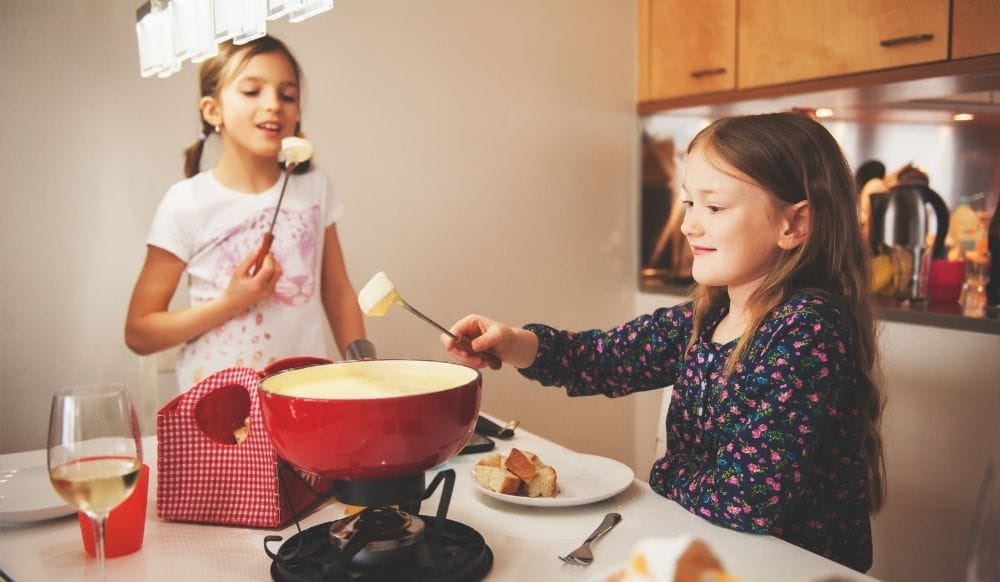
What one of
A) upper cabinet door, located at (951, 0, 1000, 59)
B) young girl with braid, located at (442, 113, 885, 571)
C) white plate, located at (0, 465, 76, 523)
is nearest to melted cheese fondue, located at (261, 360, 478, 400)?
young girl with braid, located at (442, 113, 885, 571)

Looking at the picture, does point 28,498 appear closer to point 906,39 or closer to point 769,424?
point 769,424

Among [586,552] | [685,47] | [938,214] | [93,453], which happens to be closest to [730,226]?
[586,552]

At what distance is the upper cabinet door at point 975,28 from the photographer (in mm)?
1842

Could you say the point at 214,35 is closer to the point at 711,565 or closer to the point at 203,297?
the point at 203,297

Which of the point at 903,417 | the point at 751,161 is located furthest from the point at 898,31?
the point at 751,161

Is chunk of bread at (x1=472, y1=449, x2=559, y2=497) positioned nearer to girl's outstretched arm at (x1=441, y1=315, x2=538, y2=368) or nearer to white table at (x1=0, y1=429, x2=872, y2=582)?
white table at (x1=0, y1=429, x2=872, y2=582)

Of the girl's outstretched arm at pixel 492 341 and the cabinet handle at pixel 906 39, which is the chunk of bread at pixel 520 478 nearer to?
the girl's outstretched arm at pixel 492 341

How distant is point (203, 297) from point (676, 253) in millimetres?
1633

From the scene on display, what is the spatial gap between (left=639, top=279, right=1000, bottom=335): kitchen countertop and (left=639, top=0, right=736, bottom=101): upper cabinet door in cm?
81

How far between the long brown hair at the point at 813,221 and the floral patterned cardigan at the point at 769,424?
46mm

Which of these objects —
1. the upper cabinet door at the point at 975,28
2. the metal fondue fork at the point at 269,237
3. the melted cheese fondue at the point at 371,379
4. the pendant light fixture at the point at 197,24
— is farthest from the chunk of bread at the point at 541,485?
the upper cabinet door at the point at 975,28

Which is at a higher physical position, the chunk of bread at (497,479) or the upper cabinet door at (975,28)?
the upper cabinet door at (975,28)

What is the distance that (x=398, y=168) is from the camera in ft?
7.27

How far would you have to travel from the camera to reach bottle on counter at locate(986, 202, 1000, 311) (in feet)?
6.91
